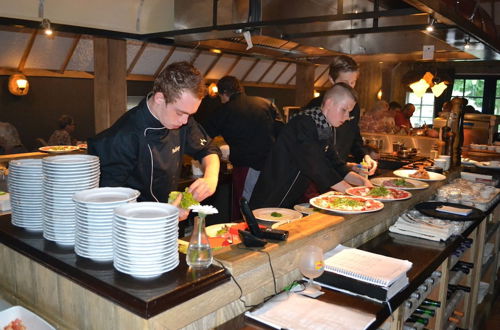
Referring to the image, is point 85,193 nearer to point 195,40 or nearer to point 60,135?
point 195,40

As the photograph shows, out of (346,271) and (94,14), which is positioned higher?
(94,14)

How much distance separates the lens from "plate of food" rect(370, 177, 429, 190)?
3501 mm

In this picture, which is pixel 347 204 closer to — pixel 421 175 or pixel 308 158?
pixel 308 158

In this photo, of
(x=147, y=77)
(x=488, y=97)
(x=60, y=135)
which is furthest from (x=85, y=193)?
(x=488, y=97)

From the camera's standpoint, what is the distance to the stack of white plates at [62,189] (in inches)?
73.1

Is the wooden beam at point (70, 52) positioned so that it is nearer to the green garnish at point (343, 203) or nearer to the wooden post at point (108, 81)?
the wooden post at point (108, 81)

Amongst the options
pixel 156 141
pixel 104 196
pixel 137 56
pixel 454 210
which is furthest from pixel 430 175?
pixel 137 56

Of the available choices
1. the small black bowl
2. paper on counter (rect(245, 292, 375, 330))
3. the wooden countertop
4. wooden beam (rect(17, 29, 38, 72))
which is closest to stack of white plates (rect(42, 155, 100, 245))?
the wooden countertop

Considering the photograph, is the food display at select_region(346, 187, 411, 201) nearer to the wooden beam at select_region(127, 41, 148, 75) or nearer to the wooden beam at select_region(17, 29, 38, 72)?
the wooden beam at select_region(17, 29, 38, 72)

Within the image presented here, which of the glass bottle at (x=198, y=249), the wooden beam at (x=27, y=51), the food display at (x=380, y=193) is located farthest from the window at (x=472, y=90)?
the glass bottle at (x=198, y=249)

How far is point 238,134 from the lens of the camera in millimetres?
5148

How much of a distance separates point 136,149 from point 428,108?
14420mm

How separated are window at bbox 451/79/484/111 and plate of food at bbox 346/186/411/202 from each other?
12.3 meters

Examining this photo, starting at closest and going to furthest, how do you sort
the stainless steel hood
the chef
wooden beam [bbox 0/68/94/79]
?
the chef → the stainless steel hood → wooden beam [bbox 0/68/94/79]
